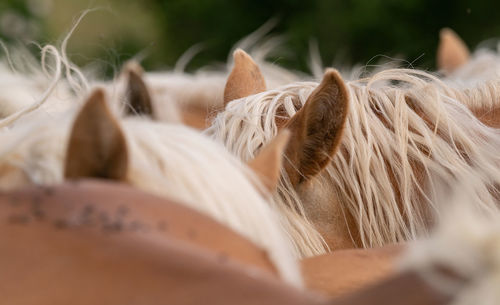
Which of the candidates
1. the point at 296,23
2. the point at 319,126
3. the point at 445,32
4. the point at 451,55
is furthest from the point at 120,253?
the point at 296,23

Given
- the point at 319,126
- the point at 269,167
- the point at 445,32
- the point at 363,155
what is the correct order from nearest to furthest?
the point at 269,167
the point at 319,126
the point at 363,155
the point at 445,32

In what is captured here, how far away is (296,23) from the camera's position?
31.1ft

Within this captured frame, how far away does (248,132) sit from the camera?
1.36 meters

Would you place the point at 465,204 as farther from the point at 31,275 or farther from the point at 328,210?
the point at 328,210

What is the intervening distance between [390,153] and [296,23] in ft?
27.1

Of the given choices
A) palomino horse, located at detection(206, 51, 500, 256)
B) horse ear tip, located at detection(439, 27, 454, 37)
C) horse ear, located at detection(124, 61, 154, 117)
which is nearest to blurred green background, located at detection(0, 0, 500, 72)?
horse ear tip, located at detection(439, 27, 454, 37)

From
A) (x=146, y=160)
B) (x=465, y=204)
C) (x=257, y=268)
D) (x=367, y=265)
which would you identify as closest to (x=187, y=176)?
(x=146, y=160)

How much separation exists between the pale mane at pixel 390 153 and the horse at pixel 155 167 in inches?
15.7

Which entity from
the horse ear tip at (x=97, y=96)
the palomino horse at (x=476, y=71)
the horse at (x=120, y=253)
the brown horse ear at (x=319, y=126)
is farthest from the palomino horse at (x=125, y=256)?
the palomino horse at (x=476, y=71)

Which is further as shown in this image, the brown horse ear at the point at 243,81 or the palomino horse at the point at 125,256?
the brown horse ear at the point at 243,81

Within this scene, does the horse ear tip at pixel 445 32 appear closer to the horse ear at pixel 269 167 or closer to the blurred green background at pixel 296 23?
the blurred green background at pixel 296 23

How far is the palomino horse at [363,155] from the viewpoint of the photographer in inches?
51.8

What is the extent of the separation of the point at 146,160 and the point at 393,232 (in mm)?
656

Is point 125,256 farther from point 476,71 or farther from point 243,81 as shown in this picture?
point 476,71
